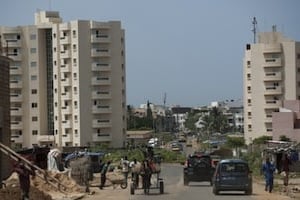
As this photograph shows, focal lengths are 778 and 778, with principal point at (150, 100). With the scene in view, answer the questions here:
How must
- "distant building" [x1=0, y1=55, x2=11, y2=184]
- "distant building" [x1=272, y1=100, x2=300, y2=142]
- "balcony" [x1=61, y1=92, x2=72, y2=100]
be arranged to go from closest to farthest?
"distant building" [x1=0, y1=55, x2=11, y2=184], "distant building" [x1=272, y1=100, x2=300, y2=142], "balcony" [x1=61, y1=92, x2=72, y2=100]

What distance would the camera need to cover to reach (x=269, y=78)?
110688mm

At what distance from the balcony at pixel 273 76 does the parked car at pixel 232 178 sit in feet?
247

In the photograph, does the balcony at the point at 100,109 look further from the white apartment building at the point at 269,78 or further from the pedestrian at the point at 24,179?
the pedestrian at the point at 24,179

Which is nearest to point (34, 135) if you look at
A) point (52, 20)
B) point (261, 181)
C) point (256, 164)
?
point (52, 20)

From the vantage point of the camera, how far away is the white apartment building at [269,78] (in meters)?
109

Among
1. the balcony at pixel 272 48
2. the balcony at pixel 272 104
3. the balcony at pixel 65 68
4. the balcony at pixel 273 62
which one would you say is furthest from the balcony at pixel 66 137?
the balcony at pixel 272 48

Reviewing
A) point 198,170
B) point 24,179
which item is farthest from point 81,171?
point 24,179

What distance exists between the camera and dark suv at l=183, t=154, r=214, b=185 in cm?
4506

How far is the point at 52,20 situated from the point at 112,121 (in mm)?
17778

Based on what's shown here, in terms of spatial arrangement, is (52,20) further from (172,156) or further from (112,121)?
(172,156)

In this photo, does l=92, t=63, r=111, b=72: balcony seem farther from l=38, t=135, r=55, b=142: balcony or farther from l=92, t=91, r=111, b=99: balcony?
l=38, t=135, r=55, b=142: balcony

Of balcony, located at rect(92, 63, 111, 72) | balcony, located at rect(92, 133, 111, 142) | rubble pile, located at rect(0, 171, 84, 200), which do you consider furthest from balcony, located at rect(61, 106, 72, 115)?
rubble pile, located at rect(0, 171, 84, 200)

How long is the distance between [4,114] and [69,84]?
63.4 meters

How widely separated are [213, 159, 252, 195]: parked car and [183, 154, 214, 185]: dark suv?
8.70 meters
